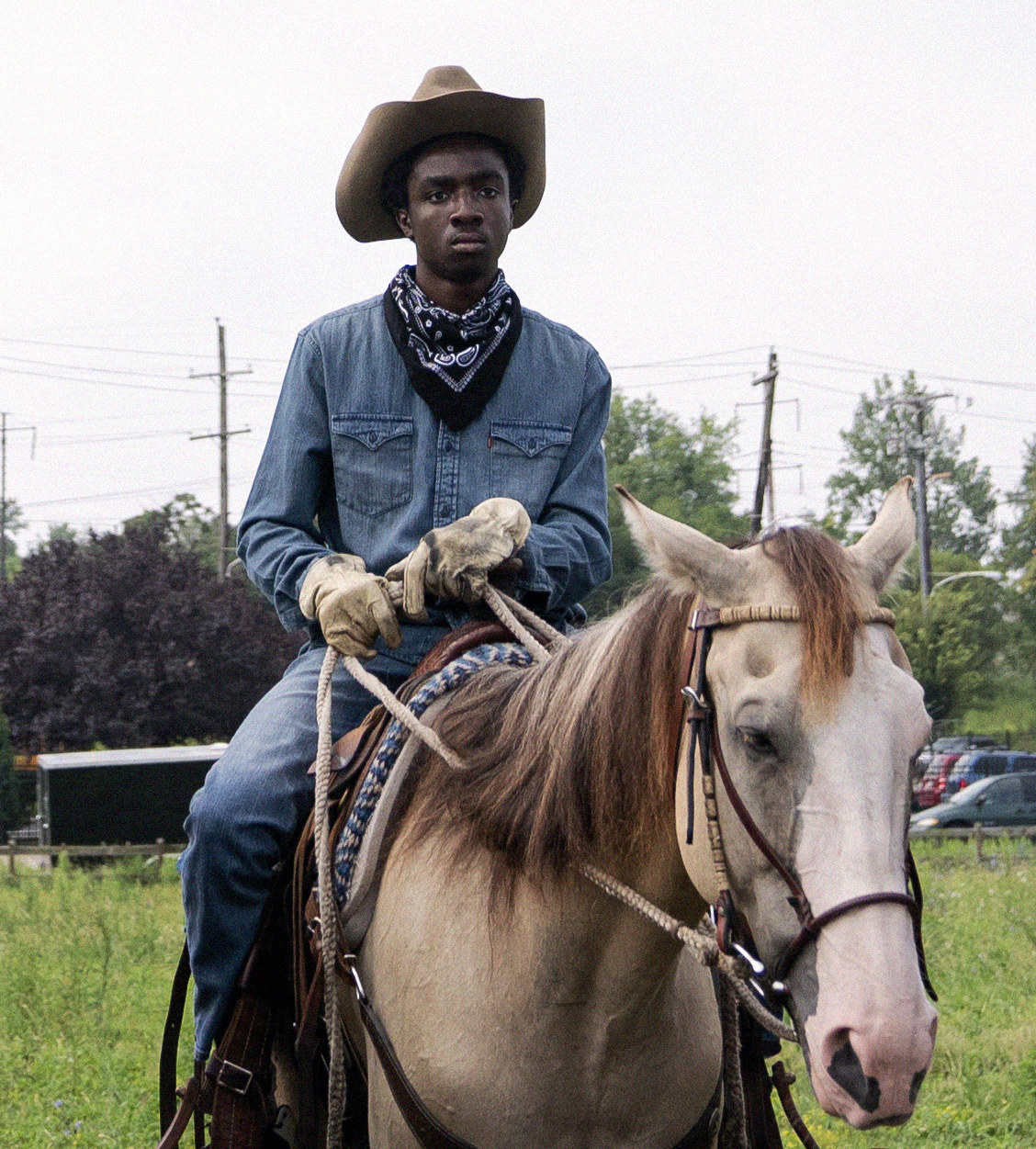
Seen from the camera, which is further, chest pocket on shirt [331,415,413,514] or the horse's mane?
→ chest pocket on shirt [331,415,413,514]

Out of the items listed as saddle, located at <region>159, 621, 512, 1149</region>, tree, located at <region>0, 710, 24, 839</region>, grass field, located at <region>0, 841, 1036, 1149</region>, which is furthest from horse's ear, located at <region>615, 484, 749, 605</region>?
tree, located at <region>0, 710, 24, 839</region>

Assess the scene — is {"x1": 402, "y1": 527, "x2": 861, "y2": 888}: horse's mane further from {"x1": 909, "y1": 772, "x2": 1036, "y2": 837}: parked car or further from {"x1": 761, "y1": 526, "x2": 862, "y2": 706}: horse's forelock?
{"x1": 909, "y1": 772, "x2": 1036, "y2": 837}: parked car

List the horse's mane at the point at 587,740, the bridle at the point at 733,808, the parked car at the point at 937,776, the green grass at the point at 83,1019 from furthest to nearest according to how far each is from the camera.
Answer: the parked car at the point at 937,776 < the green grass at the point at 83,1019 < the horse's mane at the point at 587,740 < the bridle at the point at 733,808

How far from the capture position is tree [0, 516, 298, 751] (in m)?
25.3

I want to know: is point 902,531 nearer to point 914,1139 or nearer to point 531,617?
point 531,617

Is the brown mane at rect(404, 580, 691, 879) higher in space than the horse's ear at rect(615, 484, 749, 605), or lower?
lower

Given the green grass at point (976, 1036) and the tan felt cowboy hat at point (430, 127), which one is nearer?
the tan felt cowboy hat at point (430, 127)

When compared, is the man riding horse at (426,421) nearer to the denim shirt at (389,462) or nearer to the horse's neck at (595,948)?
the denim shirt at (389,462)

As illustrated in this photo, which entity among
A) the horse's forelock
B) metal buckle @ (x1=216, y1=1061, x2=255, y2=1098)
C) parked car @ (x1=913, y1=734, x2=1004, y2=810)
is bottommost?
parked car @ (x1=913, y1=734, x2=1004, y2=810)

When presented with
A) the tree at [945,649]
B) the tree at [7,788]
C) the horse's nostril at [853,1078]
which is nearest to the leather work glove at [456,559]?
the horse's nostril at [853,1078]

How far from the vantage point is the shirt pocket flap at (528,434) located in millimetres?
3432

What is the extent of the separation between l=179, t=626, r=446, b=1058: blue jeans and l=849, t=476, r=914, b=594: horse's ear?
1.37 m

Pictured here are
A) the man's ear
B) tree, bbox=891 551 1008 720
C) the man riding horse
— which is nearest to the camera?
the man riding horse

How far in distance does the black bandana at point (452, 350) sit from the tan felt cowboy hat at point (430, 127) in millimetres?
309
